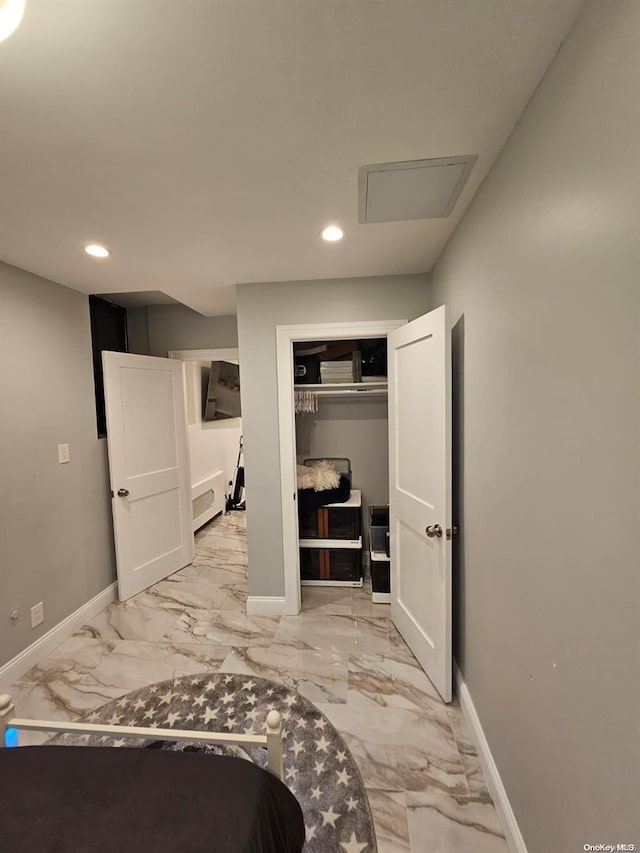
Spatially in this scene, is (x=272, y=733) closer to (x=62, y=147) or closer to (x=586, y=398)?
(x=586, y=398)

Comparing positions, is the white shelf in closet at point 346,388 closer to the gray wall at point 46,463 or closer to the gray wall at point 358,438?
the gray wall at point 358,438

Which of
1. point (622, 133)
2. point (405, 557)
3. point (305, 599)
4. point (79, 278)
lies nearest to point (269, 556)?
point (305, 599)

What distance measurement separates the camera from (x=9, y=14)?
59cm

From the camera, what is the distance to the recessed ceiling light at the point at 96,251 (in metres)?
1.92

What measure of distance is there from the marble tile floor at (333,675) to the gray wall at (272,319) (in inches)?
27.7

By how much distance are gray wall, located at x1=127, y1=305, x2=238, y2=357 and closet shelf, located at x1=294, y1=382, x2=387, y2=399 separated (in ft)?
2.94

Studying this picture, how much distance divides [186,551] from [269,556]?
1266 mm

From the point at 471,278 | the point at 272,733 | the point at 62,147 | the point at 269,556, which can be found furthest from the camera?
the point at 269,556

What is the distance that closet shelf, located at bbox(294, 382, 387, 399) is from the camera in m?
3.06

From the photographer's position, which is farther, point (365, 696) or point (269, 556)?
point (269, 556)

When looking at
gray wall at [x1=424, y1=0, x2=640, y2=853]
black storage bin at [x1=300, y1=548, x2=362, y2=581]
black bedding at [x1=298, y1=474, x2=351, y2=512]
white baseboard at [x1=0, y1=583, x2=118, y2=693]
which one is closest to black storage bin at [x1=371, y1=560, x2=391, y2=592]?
black storage bin at [x1=300, y1=548, x2=362, y2=581]

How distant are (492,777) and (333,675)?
90cm

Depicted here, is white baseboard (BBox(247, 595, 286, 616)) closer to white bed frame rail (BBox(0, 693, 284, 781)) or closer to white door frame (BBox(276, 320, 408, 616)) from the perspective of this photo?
white door frame (BBox(276, 320, 408, 616))

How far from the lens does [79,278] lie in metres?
2.39
